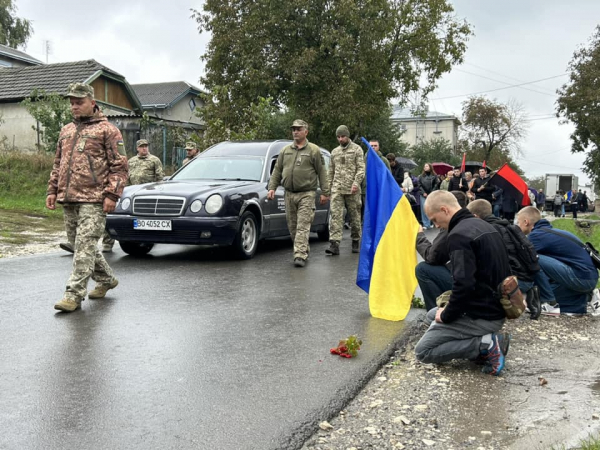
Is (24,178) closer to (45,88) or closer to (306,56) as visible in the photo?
(45,88)

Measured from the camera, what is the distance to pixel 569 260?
672 cm

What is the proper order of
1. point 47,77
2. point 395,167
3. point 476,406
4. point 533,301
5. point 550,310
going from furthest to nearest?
1. point 47,77
2. point 395,167
3. point 550,310
4. point 533,301
5. point 476,406

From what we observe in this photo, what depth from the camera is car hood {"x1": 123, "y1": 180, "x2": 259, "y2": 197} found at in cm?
974

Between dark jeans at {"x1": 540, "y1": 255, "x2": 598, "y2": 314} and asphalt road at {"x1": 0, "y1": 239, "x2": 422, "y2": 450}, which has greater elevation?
dark jeans at {"x1": 540, "y1": 255, "x2": 598, "y2": 314}

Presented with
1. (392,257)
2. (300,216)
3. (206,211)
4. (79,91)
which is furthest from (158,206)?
(392,257)

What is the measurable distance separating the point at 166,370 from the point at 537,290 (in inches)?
139

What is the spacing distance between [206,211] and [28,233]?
17.8 feet

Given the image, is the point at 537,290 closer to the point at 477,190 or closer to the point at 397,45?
the point at 477,190

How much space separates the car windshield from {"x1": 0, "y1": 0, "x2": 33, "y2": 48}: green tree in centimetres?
4411

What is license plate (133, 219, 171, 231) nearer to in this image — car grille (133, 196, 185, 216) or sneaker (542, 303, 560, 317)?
car grille (133, 196, 185, 216)

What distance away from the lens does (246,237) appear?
1017 cm

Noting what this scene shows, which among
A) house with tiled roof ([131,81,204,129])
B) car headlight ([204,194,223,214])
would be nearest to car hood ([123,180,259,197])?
car headlight ([204,194,223,214])

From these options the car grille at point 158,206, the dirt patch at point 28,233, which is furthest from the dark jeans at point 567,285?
the dirt patch at point 28,233

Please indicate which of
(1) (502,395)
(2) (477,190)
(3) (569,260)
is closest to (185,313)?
(1) (502,395)
